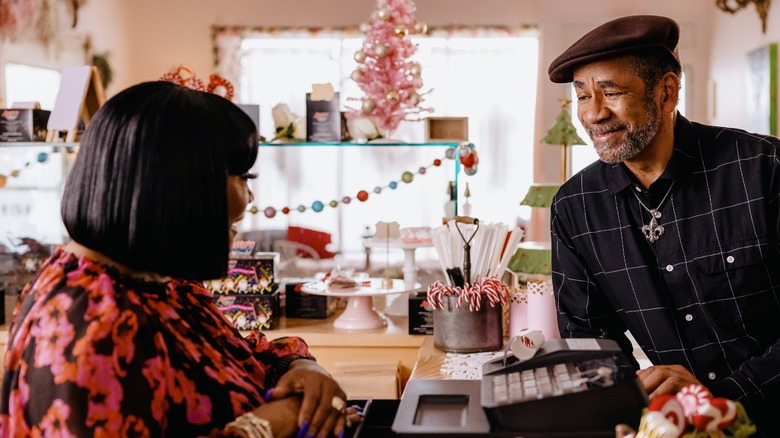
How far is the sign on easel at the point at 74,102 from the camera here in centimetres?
255

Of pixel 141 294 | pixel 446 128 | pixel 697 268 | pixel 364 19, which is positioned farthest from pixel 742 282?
pixel 364 19

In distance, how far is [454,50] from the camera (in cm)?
661

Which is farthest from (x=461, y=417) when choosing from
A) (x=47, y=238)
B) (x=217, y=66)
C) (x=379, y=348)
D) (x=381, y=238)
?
(x=217, y=66)

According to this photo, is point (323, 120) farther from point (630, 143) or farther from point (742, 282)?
point (742, 282)

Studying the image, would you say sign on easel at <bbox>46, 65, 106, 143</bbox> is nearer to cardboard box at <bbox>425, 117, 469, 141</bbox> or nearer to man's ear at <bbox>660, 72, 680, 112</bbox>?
cardboard box at <bbox>425, 117, 469, 141</bbox>

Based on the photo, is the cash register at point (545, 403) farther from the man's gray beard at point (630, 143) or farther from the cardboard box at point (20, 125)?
the cardboard box at point (20, 125)

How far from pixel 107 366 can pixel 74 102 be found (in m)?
1.96

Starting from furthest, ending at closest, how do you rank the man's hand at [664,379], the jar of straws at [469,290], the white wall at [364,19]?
1. the white wall at [364,19]
2. the jar of straws at [469,290]
3. the man's hand at [664,379]

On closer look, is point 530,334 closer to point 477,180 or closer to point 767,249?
point 767,249

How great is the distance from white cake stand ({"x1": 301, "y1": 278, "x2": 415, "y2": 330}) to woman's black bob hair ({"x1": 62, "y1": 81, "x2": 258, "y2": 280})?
4.35 ft

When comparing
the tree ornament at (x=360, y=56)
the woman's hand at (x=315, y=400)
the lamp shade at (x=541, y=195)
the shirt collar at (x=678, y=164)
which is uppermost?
the tree ornament at (x=360, y=56)

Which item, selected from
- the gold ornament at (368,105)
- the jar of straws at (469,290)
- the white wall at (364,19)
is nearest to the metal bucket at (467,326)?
the jar of straws at (469,290)

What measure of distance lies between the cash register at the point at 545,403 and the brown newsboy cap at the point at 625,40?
71 cm

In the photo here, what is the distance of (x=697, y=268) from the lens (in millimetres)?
1525
